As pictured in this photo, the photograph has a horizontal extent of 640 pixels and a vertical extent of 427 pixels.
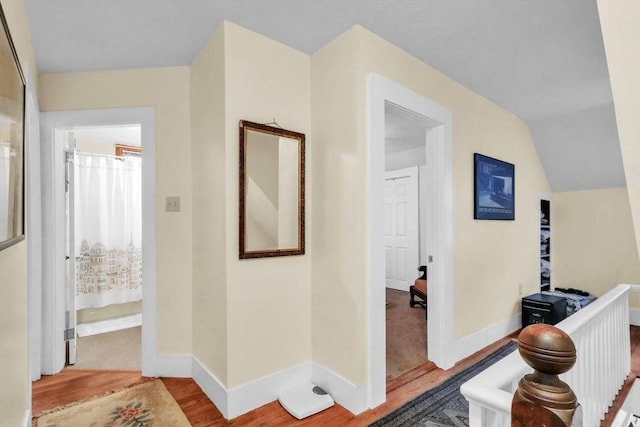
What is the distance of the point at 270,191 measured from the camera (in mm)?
2102

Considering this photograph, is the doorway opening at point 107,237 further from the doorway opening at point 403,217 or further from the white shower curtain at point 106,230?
the doorway opening at point 403,217

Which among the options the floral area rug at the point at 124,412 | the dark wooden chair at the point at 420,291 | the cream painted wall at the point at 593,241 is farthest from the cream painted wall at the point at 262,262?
the cream painted wall at the point at 593,241

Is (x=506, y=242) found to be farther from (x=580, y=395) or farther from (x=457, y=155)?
(x=580, y=395)

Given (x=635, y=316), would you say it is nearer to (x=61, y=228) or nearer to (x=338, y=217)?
(x=338, y=217)

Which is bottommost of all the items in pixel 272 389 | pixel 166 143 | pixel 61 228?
pixel 272 389

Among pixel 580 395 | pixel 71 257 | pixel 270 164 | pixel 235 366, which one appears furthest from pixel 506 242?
pixel 71 257

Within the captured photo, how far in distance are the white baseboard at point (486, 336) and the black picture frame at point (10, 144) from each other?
2886 mm

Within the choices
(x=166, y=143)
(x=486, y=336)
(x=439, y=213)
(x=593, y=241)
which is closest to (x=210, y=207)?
(x=166, y=143)

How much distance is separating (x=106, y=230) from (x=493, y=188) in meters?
4.09

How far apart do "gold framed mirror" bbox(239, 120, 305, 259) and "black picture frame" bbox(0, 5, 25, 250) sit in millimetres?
986

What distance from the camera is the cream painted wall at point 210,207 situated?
1.96m

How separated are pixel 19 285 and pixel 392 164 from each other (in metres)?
5.09

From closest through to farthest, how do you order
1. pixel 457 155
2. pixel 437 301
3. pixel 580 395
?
1. pixel 580 395
2. pixel 437 301
3. pixel 457 155

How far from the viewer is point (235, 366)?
1931mm
